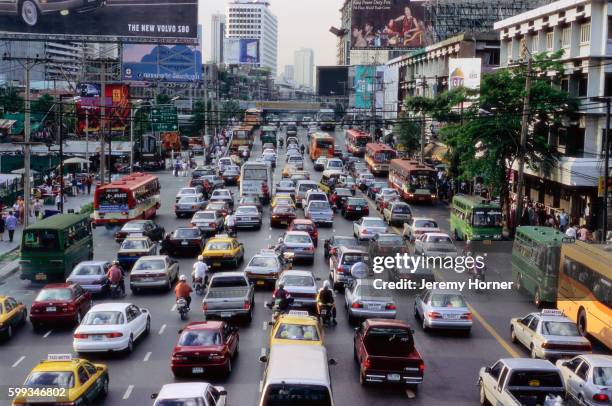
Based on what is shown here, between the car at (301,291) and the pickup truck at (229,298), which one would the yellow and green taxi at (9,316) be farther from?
the car at (301,291)

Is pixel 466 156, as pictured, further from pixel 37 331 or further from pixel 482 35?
pixel 482 35

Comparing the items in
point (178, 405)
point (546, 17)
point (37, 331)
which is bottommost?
point (37, 331)

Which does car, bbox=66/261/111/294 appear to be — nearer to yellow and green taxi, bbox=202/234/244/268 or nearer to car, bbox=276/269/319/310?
yellow and green taxi, bbox=202/234/244/268

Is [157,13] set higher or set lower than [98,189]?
higher

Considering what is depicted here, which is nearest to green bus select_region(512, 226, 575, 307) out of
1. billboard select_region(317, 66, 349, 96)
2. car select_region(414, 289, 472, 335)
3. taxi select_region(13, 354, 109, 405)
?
car select_region(414, 289, 472, 335)

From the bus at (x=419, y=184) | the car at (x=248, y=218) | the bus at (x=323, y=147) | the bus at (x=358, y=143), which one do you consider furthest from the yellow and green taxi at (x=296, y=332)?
the bus at (x=358, y=143)

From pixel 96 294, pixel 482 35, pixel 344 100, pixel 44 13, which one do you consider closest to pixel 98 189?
pixel 96 294

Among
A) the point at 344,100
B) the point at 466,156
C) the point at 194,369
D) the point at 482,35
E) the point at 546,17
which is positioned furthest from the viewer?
the point at 344,100
